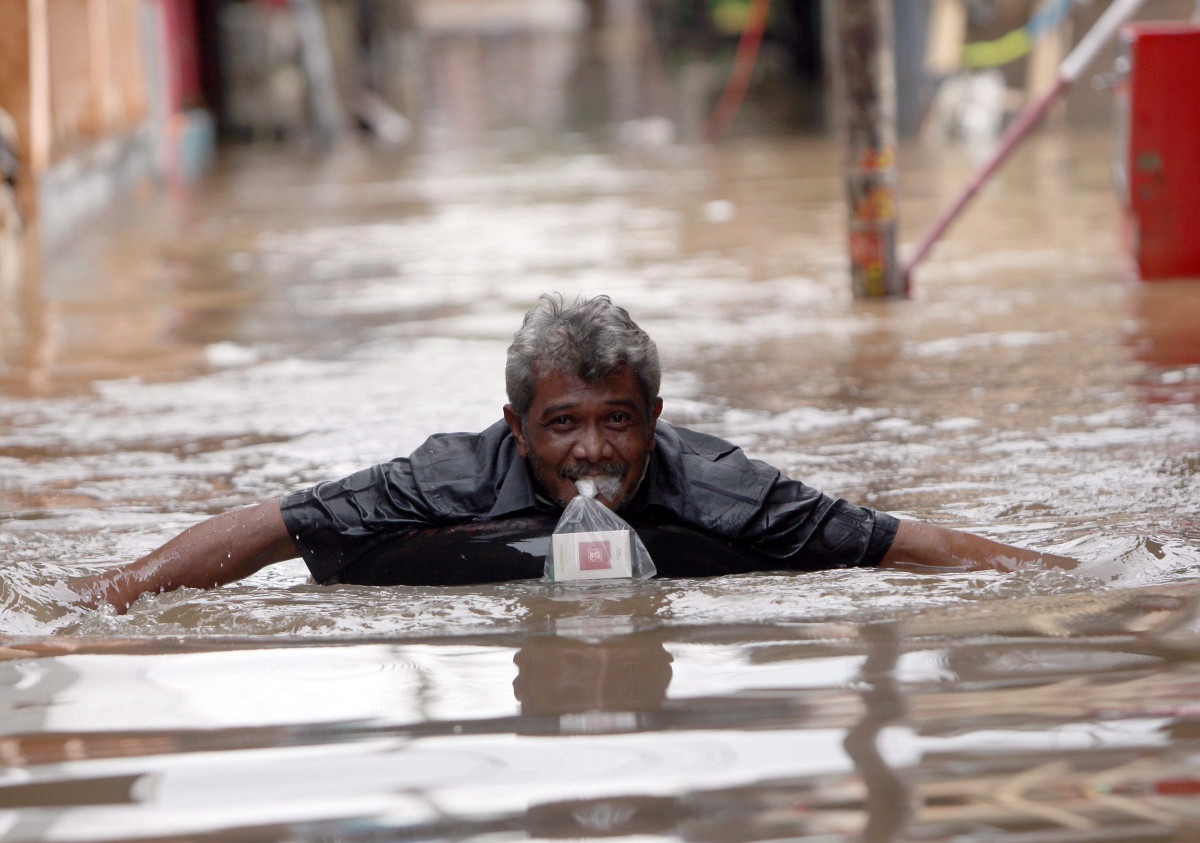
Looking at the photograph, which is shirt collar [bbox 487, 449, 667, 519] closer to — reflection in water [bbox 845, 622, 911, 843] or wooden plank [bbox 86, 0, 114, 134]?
reflection in water [bbox 845, 622, 911, 843]

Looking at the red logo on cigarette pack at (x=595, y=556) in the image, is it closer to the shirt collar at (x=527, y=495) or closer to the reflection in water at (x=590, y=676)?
the shirt collar at (x=527, y=495)

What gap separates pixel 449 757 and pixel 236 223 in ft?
37.9

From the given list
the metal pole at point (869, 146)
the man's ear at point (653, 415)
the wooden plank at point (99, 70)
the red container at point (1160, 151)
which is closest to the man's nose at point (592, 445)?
the man's ear at point (653, 415)

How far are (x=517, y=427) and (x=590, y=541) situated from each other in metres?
0.34

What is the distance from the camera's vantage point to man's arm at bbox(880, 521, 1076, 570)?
4.30m

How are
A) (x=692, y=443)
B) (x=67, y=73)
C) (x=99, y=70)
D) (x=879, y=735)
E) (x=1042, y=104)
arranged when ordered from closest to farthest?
(x=879, y=735)
(x=692, y=443)
(x=1042, y=104)
(x=67, y=73)
(x=99, y=70)

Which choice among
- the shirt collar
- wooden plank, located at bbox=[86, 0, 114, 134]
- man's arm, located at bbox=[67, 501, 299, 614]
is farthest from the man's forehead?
wooden plank, located at bbox=[86, 0, 114, 134]

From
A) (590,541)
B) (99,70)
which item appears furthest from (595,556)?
(99,70)

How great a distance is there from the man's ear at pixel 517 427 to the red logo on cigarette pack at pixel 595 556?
283 mm

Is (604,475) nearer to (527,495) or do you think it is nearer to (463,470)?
(527,495)

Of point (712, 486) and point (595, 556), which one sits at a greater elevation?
point (712, 486)

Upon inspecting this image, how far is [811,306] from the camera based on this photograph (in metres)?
9.09

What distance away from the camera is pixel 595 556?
4.14 m

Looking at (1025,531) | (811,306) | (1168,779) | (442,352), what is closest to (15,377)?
(442,352)
